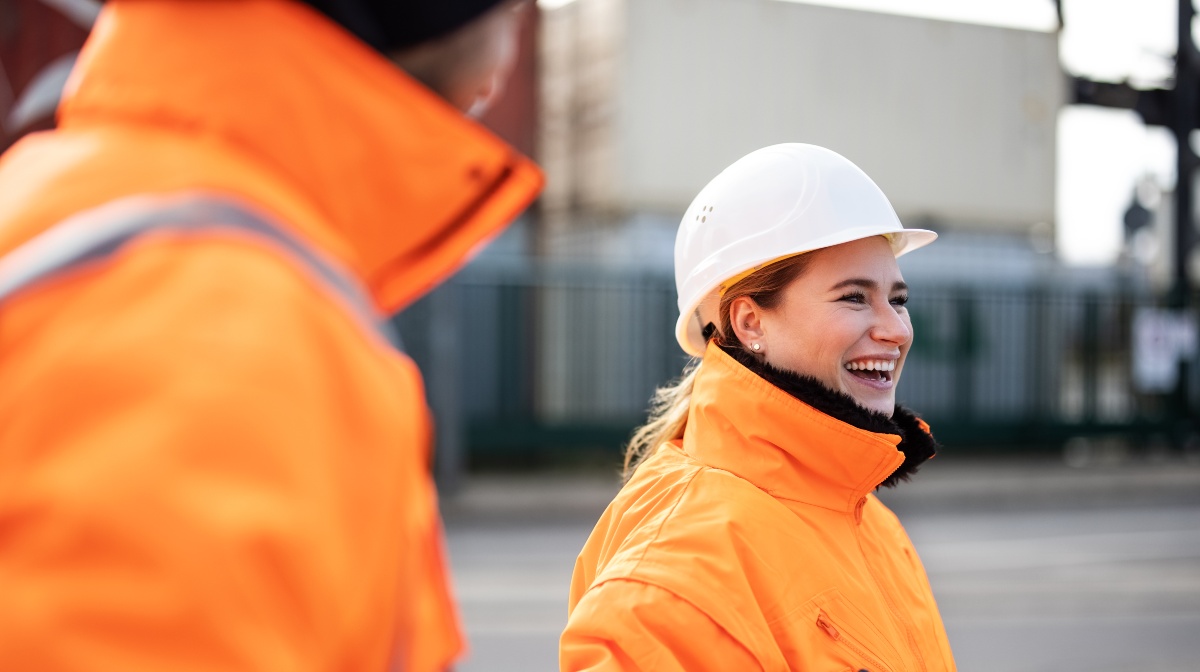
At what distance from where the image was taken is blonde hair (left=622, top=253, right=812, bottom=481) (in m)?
2.38

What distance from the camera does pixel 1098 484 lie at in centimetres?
1364

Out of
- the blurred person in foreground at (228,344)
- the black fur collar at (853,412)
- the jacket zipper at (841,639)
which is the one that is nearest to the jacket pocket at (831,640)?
the jacket zipper at (841,639)

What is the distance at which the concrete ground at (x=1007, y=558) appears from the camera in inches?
254

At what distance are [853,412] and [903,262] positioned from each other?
1438cm

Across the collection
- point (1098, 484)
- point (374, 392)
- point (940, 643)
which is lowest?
point (1098, 484)

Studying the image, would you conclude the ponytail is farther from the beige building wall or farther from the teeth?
the beige building wall

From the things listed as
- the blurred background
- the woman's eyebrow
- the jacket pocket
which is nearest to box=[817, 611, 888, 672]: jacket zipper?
the jacket pocket

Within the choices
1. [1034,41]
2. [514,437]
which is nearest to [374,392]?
[514,437]

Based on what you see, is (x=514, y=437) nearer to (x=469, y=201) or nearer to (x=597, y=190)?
(x=597, y=190)

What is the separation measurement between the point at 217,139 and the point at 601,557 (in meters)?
1.55

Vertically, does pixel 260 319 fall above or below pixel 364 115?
below

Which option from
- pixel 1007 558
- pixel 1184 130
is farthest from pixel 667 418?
pixel 1184 130

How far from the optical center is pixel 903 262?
52.6 feet

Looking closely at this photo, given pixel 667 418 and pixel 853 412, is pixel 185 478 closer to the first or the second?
pixel 853 412
